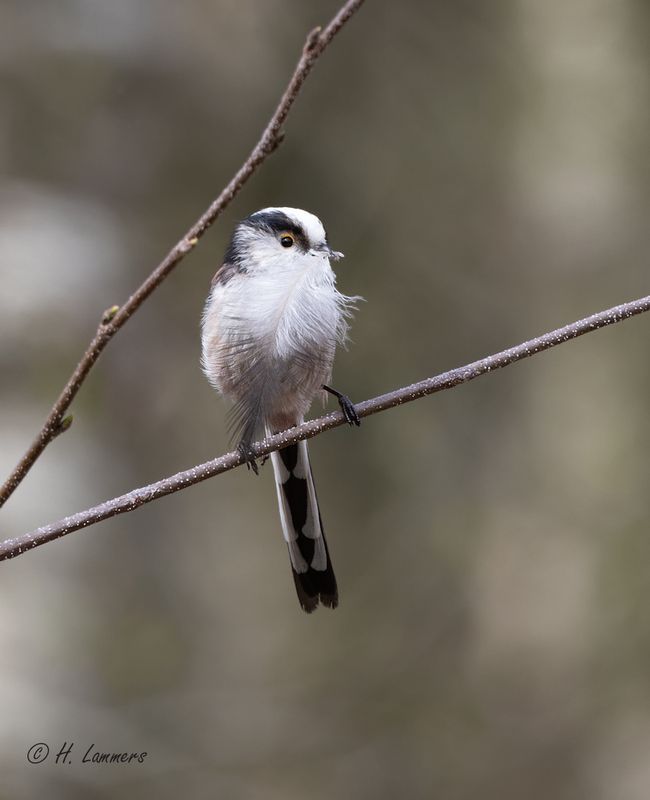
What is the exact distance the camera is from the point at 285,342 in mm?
1447

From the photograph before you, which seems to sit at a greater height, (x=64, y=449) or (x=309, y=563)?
(x=64, y=449)

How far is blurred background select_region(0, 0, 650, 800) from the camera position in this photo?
129 inches

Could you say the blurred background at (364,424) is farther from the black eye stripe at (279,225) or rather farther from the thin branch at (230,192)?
the thin branch at (230,192)

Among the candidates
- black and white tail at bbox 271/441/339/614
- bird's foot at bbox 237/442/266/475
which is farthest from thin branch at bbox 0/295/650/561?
black and white tail at bbox 271/441/339/614

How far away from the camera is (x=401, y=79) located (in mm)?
3627

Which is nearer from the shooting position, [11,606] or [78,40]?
[11,606]

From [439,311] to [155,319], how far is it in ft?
3.61

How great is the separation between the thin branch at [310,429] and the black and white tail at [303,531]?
2.75 feet

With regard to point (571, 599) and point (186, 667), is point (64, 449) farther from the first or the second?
point (571, 599)

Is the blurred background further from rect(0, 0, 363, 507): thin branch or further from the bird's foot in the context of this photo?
rect(0, 0, 363, 507): thin branch

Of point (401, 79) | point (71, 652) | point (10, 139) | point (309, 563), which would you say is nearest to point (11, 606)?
point (71, 652)

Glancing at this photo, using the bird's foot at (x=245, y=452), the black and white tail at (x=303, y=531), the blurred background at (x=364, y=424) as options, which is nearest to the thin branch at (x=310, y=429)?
the bird's foot at (x=245, y=452)

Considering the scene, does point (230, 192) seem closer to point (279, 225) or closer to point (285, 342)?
point (285, 342)

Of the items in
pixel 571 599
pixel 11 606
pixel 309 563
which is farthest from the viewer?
pixel 571 599
